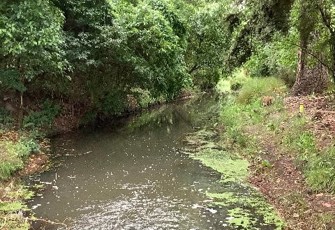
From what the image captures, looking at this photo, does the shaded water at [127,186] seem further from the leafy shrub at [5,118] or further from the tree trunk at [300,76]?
the tree trunk at [300,76]

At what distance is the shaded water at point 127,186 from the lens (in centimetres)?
827

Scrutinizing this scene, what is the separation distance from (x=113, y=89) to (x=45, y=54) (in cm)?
670

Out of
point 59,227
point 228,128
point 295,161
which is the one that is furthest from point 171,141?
point 59,227

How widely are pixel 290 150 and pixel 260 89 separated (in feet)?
27.5

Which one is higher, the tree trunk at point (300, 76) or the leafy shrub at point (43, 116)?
the tree trunk at point (300, 76)

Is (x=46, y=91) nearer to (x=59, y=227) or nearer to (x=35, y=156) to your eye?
(x=35, y=156)

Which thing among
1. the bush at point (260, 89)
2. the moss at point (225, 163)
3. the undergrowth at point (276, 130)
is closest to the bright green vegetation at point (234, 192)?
the moss at point (225, 163)

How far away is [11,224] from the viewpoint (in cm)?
769

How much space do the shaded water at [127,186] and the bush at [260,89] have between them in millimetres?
4087

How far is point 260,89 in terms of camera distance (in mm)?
18844

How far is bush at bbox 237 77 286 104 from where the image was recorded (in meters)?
18.4

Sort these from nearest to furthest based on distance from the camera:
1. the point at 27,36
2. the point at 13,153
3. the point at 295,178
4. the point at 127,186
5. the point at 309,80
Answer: the point at 295,178 → the point at 127,186 → the point at 13,153 → the point at 27,36 → the point at 309,80

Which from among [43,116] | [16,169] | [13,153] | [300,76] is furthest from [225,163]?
[43,116]

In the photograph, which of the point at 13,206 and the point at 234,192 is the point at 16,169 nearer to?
the point at 13,206
